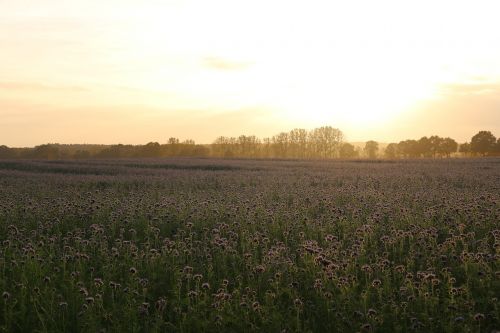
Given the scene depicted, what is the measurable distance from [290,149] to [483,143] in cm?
4789

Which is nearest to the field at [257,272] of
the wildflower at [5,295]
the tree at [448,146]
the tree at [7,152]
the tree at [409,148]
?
the wildflower at [5,295]

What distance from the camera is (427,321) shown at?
17.8 ft

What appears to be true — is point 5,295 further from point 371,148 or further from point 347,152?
point 371,148

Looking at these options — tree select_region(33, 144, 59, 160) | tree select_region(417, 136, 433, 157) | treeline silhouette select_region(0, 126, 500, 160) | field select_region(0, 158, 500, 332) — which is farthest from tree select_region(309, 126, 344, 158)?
field select_region(0, 158, 500, 332)

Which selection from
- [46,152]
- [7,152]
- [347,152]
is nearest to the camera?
[46,152]

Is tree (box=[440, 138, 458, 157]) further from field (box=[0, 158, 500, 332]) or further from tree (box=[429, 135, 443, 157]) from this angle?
field (box=[0, 158, 500, 332])

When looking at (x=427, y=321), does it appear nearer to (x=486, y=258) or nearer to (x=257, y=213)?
(x=486, y=258)

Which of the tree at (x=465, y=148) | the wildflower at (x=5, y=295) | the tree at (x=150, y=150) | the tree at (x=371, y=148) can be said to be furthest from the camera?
the tree at (x=371, y=148)

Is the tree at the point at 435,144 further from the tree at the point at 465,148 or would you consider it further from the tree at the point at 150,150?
the tree at the point at 150,150

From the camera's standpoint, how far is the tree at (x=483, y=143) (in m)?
97.7

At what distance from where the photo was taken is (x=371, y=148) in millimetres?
126188

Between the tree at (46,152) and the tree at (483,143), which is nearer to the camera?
the tree at (46,152)

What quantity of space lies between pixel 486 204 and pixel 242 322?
8.29 metres

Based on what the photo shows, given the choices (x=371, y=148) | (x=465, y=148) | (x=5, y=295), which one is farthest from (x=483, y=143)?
(x=5, y=295)
